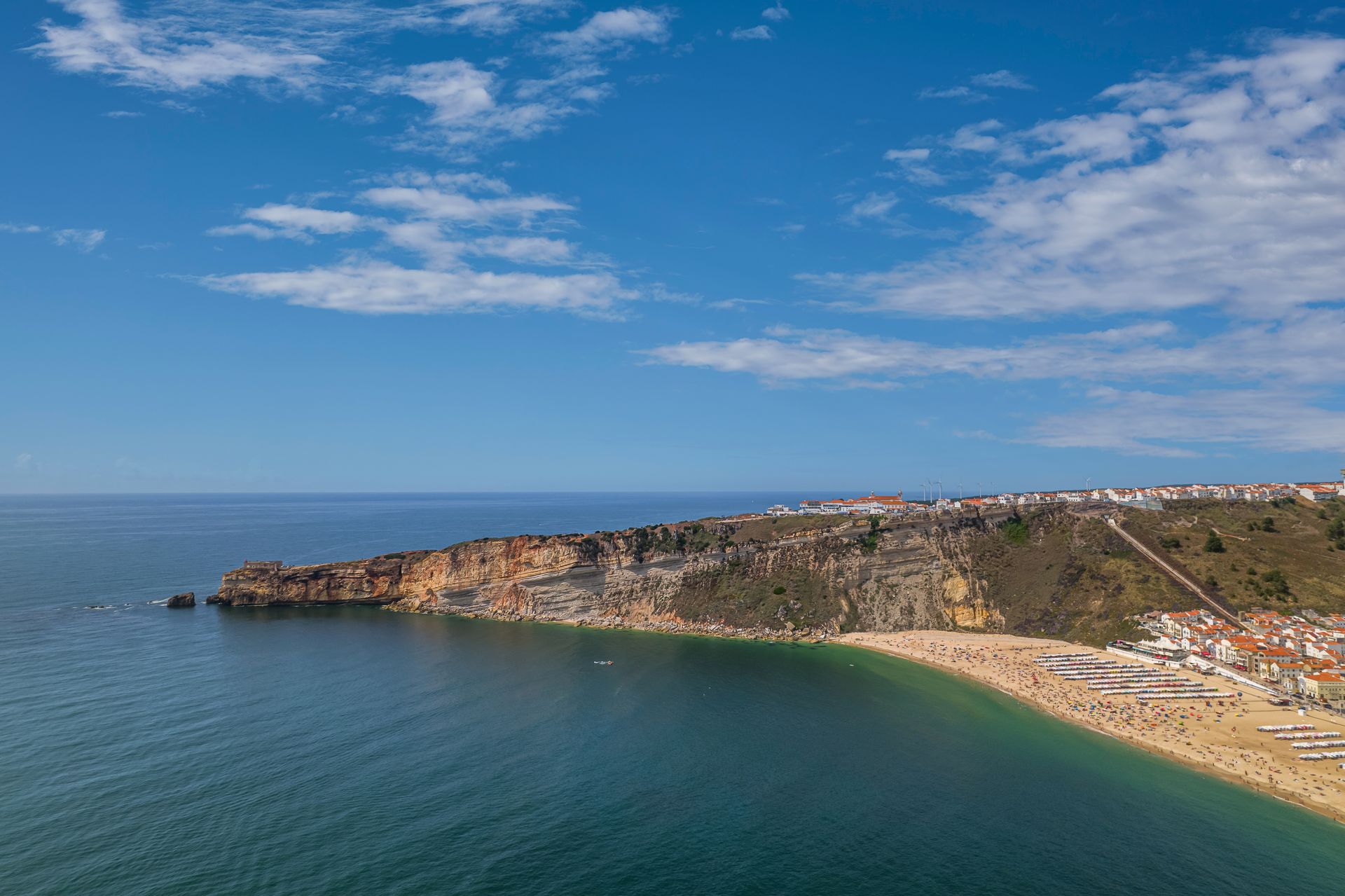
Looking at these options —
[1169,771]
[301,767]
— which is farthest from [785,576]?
[301,767]

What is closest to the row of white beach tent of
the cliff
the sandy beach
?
the sandy beach

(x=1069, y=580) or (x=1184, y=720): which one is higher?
(x=1069, y=580)

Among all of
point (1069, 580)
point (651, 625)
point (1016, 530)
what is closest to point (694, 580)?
point (651, 625)

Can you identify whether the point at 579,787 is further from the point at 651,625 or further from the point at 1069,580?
the point at 1069,580

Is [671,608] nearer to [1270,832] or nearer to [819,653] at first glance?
[819,653]

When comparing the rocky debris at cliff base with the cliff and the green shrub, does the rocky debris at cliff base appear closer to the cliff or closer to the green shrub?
the cliff

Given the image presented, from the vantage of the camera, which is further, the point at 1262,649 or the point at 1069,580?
the point at 1069,580
